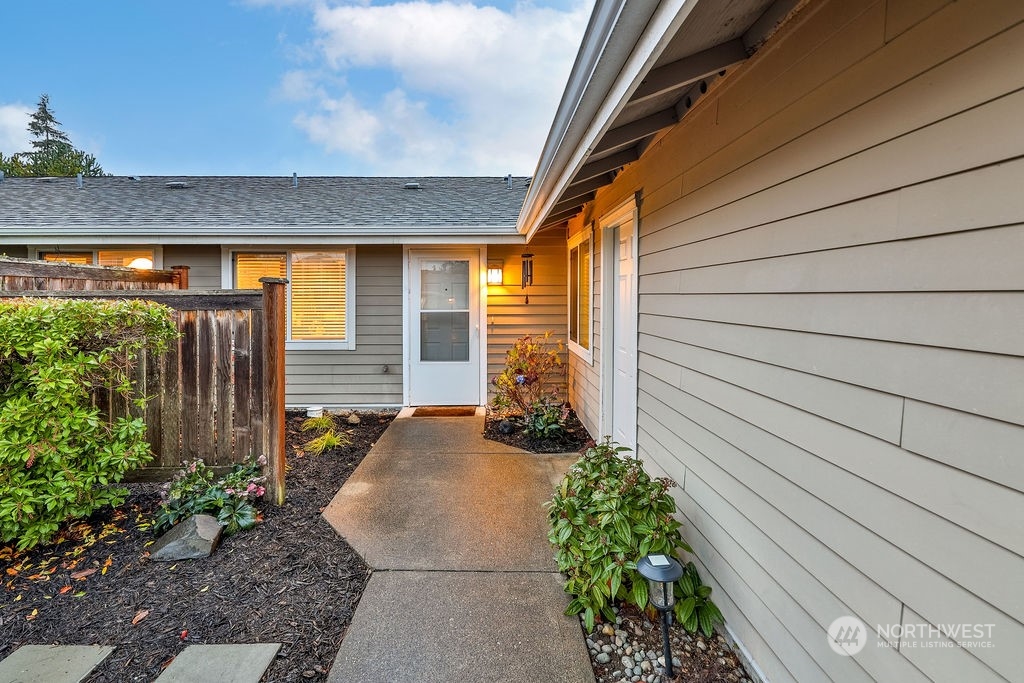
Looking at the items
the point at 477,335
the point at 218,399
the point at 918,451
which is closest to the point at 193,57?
the point at 477,335

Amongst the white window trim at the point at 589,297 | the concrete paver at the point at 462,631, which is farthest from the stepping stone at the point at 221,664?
the white window trim at the point at 589,297

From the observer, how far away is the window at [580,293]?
15.8 ft

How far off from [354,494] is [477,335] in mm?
3064

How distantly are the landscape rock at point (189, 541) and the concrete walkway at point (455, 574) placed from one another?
2.20 ft

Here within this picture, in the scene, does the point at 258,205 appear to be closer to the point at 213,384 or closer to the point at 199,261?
the point at 199,261

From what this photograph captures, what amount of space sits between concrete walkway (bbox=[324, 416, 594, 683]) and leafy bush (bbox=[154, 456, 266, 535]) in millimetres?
491

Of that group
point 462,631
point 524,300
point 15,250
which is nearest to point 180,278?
point 15,250

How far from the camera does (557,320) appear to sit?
6.16 meters

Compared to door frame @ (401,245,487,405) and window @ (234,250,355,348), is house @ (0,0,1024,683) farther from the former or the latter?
window @ (234,250,355,348)

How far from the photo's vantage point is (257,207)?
6.49m

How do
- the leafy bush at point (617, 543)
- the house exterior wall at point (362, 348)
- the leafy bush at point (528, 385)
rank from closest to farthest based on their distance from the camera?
the leafy bush at point (617, 543)
the leafy bush at point (528, 385)
the house exterior wall at point (362, 348)

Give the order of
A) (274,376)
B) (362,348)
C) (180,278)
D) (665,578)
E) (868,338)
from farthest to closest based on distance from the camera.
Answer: (362,348), (180,278), (274,376), (665,578), (868,338)

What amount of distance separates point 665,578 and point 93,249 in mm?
7797

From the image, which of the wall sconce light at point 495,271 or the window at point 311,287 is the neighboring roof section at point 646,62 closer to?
the wall sconce light at point 495,271
